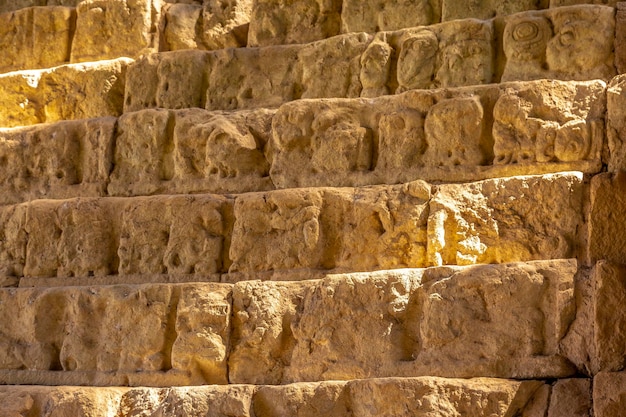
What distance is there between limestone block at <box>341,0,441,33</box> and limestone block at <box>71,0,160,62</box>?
1.87 metres

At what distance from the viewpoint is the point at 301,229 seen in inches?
316

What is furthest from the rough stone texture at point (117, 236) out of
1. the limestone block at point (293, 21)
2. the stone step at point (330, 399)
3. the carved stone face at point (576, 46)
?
the carved stone face at point (576, 46)

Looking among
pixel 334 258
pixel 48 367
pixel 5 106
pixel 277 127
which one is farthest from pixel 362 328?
pixel 5 106

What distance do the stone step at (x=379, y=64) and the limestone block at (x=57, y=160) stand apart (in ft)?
1.84

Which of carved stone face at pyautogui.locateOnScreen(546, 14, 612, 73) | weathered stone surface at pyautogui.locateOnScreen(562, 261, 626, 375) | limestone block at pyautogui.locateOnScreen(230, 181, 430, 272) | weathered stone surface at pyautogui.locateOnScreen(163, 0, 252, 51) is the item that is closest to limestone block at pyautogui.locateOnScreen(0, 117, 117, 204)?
weathered stone surface at pyautogui.locateOnScreen(163, 0, 252, 51)

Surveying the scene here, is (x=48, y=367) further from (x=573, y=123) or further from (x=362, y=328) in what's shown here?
(x=573, y=123)

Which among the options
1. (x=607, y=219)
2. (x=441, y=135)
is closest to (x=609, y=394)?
(x=607, y=219)

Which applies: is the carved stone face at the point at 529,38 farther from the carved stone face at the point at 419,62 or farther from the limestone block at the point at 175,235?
the limestone block at the point at 175,235

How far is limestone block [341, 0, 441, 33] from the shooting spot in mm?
9234

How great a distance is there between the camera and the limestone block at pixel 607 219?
6.95 m

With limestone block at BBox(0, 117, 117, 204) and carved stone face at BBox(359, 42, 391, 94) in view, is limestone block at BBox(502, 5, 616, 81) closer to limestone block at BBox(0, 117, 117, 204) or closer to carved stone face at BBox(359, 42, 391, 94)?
carved stone face at BBox(359, 42, 391, 94)

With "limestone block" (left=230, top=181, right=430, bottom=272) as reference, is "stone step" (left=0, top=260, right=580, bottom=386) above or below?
below

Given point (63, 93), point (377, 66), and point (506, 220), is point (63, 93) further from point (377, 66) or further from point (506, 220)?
point (506, 220)

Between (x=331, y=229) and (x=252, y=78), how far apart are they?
197cm
